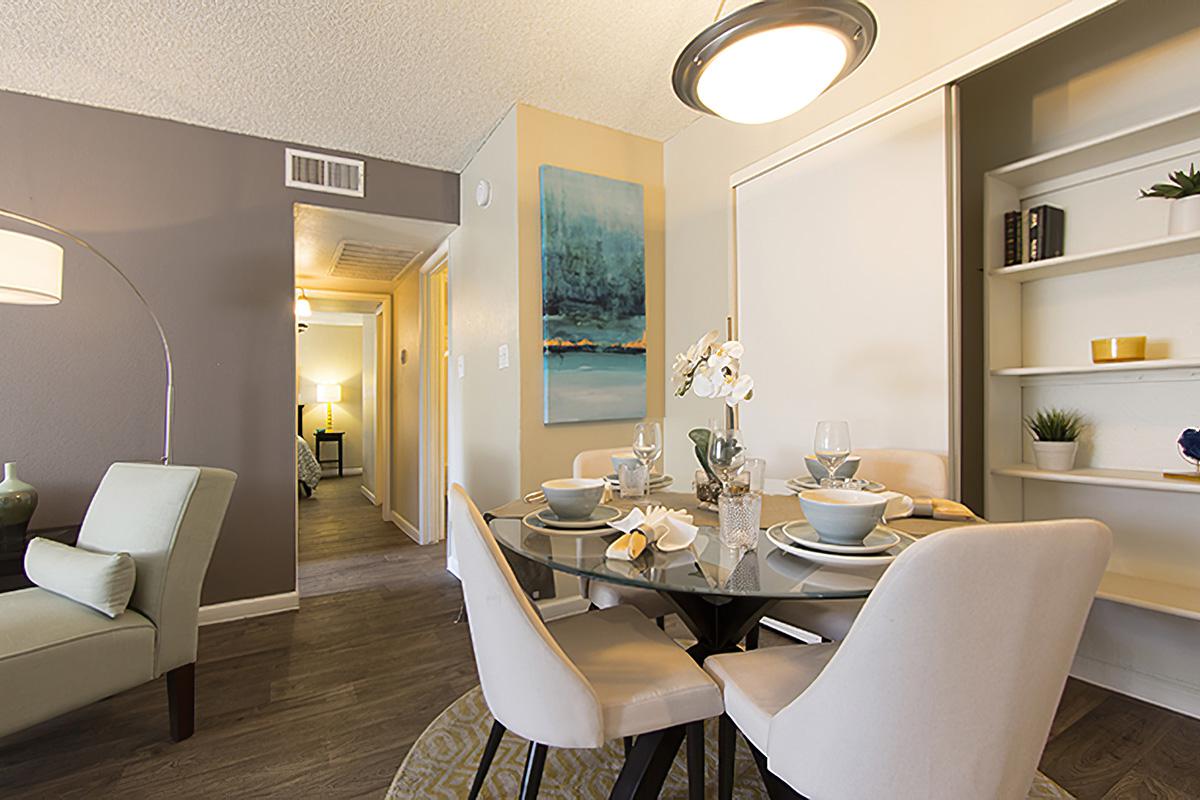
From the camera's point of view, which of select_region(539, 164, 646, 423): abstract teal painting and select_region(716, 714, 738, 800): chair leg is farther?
select_region(539, 164, 646, 423): abstract teal painting

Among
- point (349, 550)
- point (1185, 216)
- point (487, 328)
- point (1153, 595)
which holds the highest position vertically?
point (1185, 216)

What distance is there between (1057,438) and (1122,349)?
379 mm

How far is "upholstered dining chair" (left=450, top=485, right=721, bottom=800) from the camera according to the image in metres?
1.04

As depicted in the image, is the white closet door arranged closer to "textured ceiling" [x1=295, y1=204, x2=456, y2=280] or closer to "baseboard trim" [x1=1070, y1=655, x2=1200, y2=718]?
"baseboard trim" [x1=1070, y1=655, x2=1200, y2=718]

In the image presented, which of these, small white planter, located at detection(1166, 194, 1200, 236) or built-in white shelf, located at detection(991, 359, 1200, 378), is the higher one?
small white planter, located at detection(1166, 194, 1200, 236)

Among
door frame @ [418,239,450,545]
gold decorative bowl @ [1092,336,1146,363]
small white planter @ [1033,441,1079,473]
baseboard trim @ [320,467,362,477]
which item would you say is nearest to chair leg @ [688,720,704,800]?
small white planter @ [1033,441,1079,473]

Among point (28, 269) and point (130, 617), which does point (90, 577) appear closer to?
point (130, 617)

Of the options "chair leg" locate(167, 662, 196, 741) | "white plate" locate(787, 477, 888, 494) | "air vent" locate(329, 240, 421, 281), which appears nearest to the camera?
"white plate" locate(787, 477, 888, 494)

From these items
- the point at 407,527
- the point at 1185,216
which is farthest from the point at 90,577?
the point at 1185,216

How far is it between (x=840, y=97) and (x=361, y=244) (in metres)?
3.20

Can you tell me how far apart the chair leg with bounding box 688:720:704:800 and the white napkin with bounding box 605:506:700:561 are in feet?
1.24

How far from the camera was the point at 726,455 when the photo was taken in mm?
1438

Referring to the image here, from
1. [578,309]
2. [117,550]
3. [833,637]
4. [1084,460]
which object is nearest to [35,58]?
[117,550]

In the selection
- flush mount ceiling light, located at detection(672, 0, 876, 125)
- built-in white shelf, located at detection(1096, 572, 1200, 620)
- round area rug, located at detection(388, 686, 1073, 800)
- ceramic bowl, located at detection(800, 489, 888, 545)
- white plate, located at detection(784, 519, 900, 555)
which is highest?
flush mount ceiling light, located at detection(672, 0, 876, 125)
